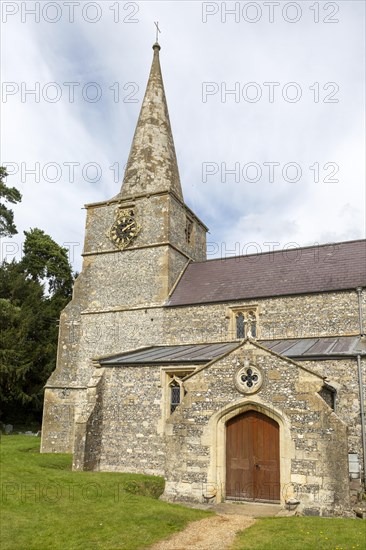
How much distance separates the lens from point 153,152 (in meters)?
25.0

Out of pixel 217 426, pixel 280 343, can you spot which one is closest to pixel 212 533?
pixel 217 426

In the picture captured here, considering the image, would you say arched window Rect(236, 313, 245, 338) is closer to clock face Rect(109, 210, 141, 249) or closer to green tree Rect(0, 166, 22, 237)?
clock face Rect(109, 210, 141, 249)

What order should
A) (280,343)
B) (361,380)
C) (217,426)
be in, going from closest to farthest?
(217,426) < (361,380) < (280,343)

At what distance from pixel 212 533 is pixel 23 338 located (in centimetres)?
2318

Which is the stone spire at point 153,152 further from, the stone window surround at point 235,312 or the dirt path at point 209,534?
the dirt path at point 209,534

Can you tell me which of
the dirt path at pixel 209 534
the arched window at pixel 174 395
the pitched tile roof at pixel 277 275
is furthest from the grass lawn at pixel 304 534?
the pitched tile roof at pixel 277 275

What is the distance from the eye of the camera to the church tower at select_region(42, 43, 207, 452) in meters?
20.3

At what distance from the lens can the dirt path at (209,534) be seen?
26.4ft

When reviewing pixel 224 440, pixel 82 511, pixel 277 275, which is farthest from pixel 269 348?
pixel 82 511

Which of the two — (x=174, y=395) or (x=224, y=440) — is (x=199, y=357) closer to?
(x=174, y=395)

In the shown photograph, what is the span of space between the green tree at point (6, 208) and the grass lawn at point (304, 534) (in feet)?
82.4

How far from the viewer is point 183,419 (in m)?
12.1

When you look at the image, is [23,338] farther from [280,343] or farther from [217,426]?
[217,426]

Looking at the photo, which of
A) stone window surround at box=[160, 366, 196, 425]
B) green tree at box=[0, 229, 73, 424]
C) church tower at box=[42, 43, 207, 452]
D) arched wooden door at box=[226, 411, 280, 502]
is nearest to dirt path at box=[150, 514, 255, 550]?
arched wooden door at box=[226, 411, 280, 502]
